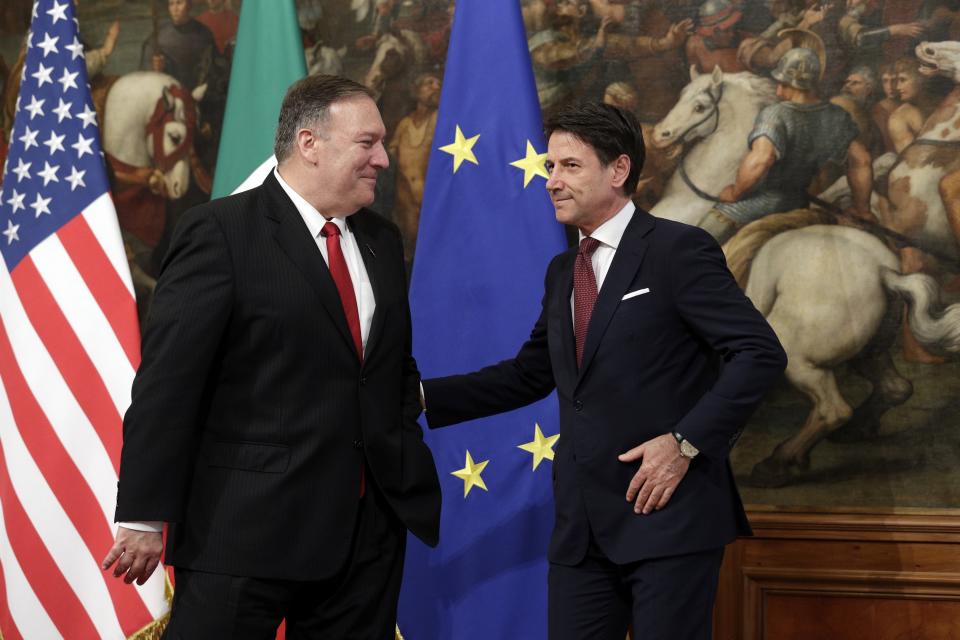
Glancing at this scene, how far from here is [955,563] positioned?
381cm


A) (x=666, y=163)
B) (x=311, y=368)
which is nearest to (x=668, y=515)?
(x=311, y=368)

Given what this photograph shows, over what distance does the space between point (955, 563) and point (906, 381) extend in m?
0.73

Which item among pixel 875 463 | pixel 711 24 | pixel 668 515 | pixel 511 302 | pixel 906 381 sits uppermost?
pixel 711 24

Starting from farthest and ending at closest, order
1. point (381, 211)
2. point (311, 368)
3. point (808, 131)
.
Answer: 1. point (381, 211)
2. point (808, 131)
3. point (311, 368)


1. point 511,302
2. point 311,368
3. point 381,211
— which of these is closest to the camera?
point 311,368

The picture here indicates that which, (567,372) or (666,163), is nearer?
(567,372)

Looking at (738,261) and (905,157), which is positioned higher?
(905,157)

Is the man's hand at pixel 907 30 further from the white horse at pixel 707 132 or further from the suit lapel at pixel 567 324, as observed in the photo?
the suit lapel at pixel 567 324

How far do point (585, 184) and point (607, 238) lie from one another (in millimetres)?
175

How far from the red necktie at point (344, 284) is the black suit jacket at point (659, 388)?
0.65 m

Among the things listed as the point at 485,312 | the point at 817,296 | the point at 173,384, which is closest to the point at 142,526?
the point at 173,384

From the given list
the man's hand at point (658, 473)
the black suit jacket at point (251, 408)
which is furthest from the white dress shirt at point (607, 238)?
the black suit jacket at point (251, 408)

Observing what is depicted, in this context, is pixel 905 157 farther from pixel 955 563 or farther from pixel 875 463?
pixel 955 563

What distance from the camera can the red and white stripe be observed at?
150 inches
